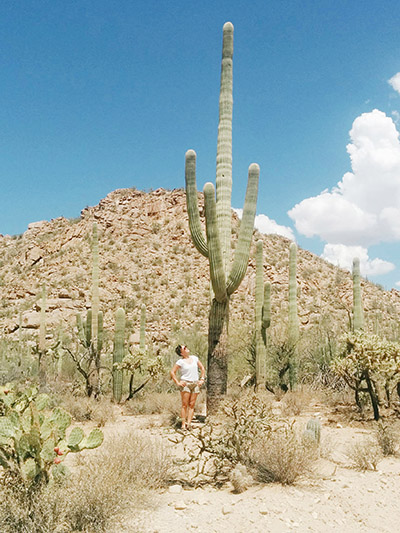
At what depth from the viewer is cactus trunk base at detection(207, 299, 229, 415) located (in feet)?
28.9

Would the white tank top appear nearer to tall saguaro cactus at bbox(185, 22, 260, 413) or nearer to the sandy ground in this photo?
tall saguaro cactus at bbox(185, 22, 260, 413)

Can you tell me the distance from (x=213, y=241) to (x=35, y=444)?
15.3 feet

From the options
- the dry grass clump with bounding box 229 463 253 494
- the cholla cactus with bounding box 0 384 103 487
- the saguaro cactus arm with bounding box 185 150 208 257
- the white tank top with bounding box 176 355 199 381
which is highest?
the saguaro cactus arm with bounding box 185 150 208 257

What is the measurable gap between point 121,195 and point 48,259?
300 inches

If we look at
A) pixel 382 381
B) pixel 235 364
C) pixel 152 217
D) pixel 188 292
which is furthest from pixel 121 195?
pixel 382 381

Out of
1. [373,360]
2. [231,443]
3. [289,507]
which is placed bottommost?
[289,507]

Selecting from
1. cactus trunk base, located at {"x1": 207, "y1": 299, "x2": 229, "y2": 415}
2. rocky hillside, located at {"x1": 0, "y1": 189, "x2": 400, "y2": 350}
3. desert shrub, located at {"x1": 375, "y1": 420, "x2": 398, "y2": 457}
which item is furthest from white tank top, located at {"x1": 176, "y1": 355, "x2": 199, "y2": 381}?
rocky hillside, located at {"x1": 0, "y1": 189, "x2": 400, "y2": 350}

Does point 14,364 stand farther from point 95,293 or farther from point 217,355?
point 217,355

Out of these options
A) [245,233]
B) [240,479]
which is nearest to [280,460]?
[240,479]

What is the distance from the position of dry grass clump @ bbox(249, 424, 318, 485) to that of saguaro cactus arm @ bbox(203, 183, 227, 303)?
10.5 feet

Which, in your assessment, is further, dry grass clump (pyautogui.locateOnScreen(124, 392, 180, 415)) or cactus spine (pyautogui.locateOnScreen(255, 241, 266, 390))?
cactus spine (pyautogui.locateOnScreen(255, 241, 266, 390))

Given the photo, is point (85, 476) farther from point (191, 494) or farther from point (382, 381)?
point (382, 381)

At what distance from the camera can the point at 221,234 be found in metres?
9.01

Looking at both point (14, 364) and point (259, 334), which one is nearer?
point (259, 334)
